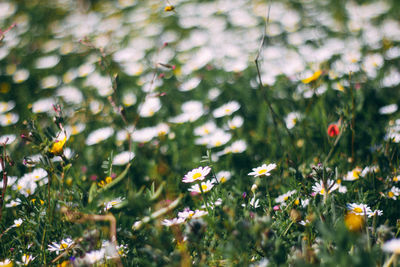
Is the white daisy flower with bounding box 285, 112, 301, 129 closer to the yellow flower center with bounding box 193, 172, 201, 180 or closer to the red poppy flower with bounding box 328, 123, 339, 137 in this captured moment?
the red poppy flower with bounding box 328, 123, 339, 137

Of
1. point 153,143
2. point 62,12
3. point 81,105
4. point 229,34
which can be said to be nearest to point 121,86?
point 81,105

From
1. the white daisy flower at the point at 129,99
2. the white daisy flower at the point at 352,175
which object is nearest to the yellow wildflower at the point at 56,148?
the white daisy flower at the point at 352,175

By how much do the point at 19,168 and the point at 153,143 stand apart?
712 millimetres

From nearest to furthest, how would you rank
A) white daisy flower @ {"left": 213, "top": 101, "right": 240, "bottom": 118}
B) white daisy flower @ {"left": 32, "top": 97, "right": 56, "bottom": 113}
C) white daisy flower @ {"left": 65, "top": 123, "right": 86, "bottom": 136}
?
white daisy flower @ {"left": 213, "top": 101, "right": 240, "bottom": 118}
white daisy flower @ {"left": 65, "top": 123, "right": 86, "bottom": 136}
white daisy flower @ {"left": 32, "top": 97, "right": 56, "bottom": 113}

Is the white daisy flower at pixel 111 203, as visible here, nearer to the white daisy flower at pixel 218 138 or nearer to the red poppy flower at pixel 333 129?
the white daisy flower at pixel 218 138

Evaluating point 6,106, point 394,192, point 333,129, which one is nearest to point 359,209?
point 394,192

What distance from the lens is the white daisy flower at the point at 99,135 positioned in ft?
6.91

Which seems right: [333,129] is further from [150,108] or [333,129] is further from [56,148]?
[150,108]

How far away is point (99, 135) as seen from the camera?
216 centimetres

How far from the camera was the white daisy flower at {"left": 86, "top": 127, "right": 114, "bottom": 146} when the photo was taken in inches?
82.9

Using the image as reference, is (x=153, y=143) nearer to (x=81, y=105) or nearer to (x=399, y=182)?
(x=81, y=105)

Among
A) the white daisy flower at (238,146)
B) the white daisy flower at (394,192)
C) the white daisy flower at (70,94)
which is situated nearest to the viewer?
the white daisy flower at (394,192)

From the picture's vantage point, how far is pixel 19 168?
1678 mm

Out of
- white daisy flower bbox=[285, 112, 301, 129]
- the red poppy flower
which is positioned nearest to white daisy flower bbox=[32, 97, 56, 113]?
white daisy flower bbox=[285, 112, 301, 129]
